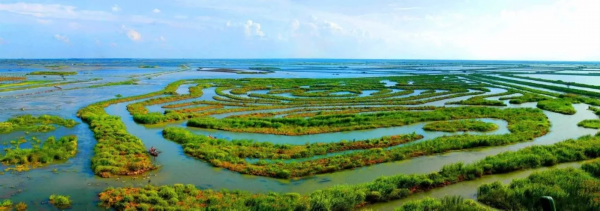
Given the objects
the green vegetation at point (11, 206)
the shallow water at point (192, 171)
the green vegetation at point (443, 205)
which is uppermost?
the green vegetation at point (443, 205)

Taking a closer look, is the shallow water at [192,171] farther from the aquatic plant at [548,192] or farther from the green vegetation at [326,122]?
the aquatic plant at [548,192]

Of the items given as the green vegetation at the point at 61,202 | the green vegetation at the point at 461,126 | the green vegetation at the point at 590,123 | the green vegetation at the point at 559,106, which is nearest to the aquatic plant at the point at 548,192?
the green vegetation at the point at 461,126

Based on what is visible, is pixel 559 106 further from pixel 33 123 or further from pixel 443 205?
pixel 33 123

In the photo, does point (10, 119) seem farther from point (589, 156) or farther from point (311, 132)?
point (589, 156)

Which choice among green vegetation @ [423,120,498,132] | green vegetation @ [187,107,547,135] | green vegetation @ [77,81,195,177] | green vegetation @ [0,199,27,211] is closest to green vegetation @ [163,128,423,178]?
green vegetation @ [77,81,195,177]

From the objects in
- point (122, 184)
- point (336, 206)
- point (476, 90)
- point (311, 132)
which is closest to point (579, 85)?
point (476, 90)

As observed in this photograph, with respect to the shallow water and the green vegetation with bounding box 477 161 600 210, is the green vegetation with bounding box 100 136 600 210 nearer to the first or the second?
the shallow water
